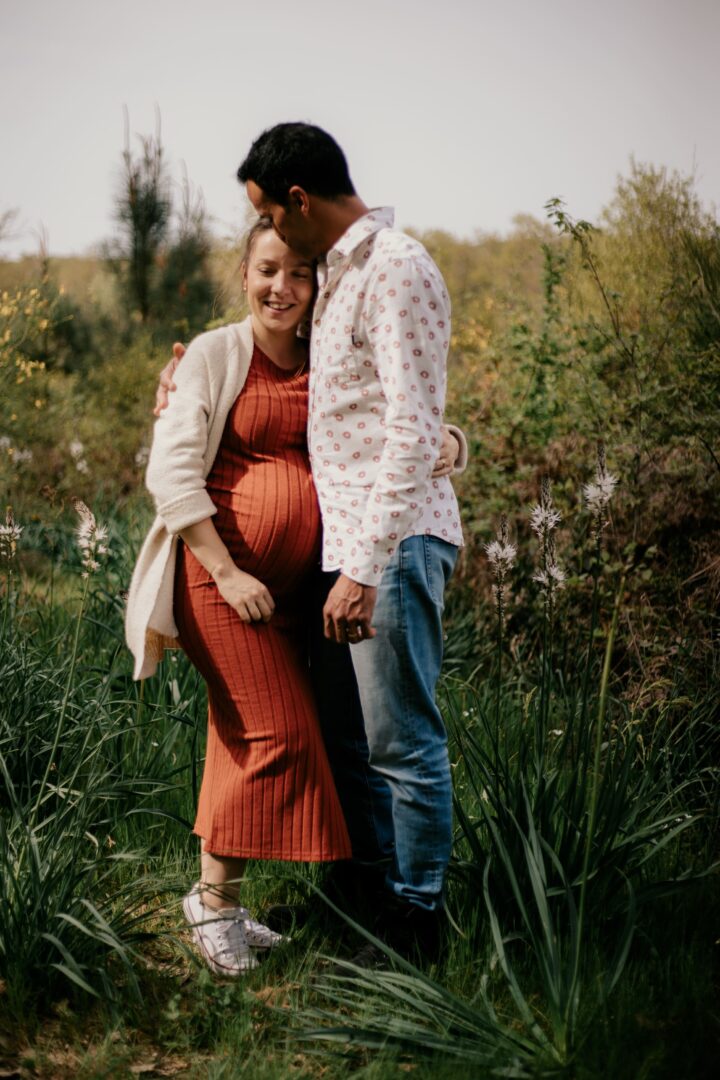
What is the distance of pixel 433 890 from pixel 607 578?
8.70 feet

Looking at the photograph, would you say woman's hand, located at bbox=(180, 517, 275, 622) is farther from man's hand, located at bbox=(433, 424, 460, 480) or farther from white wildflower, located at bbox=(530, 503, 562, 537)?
white wildflower, located at bbox=(530, 503, 562, 537)

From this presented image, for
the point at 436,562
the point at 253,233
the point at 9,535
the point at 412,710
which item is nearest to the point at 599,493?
the point at 436,562

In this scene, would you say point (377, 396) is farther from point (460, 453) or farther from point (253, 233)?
point (253, 233)

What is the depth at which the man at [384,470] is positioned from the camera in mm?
2320

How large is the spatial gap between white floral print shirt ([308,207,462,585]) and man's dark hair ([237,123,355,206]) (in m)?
0.14

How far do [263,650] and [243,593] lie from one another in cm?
18

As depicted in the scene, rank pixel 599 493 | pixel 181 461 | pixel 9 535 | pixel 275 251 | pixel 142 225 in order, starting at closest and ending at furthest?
pixel 599 493 → pixel 181 461 → pixel 275 251 → pixel 9 535 → pixel 142 225

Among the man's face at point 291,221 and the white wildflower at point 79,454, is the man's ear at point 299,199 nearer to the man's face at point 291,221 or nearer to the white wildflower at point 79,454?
the man's face at point 291,221

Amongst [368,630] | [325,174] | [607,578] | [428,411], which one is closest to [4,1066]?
[368,630]

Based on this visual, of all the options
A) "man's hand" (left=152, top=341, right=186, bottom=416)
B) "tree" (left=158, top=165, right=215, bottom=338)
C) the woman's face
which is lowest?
"man's hand" (left=152, top=341, right=186, bottom=416)

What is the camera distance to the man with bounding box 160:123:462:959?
7.61ft

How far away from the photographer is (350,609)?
2.35m

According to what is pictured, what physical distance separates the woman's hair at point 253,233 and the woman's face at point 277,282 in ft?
0.03

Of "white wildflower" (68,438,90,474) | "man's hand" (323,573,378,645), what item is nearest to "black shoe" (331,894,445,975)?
"man's hand" (323,573,378,645)
